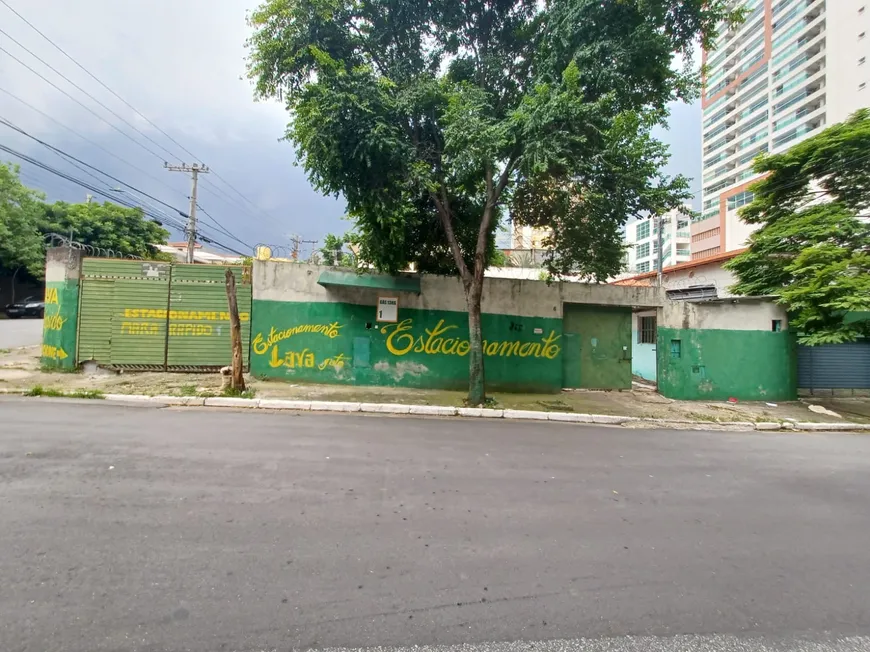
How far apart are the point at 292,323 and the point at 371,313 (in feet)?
6.87

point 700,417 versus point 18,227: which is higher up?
point 18,227

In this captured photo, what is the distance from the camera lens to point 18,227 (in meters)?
25.8

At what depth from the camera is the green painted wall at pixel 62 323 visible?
1112cm

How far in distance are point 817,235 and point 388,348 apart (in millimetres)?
11370

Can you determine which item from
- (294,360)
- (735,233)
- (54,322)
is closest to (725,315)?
(294,360)

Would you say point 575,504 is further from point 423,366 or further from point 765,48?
point 765,48

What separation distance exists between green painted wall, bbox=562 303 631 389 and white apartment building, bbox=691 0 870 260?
2606cm

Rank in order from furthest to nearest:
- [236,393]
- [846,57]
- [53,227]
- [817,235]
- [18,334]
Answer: [846,57] → [53,227] → [18,334] → [817,235] → [236,393]

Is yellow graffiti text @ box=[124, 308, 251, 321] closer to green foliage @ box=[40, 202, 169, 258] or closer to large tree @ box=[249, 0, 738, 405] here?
large tree @ box=[249, 0, 738, 405]

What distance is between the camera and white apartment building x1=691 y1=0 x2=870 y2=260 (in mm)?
42094

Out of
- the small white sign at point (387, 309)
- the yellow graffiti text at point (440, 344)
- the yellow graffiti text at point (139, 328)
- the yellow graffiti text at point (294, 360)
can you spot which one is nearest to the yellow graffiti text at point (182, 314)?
the yellow graffiti text at point (139, 328)

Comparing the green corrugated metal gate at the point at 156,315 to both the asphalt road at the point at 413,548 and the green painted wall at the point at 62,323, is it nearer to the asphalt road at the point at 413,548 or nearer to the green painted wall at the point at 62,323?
the green painted wall at the point at 62,323

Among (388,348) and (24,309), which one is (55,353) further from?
(24,309)

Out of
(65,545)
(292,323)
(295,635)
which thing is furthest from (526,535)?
(292,323)
